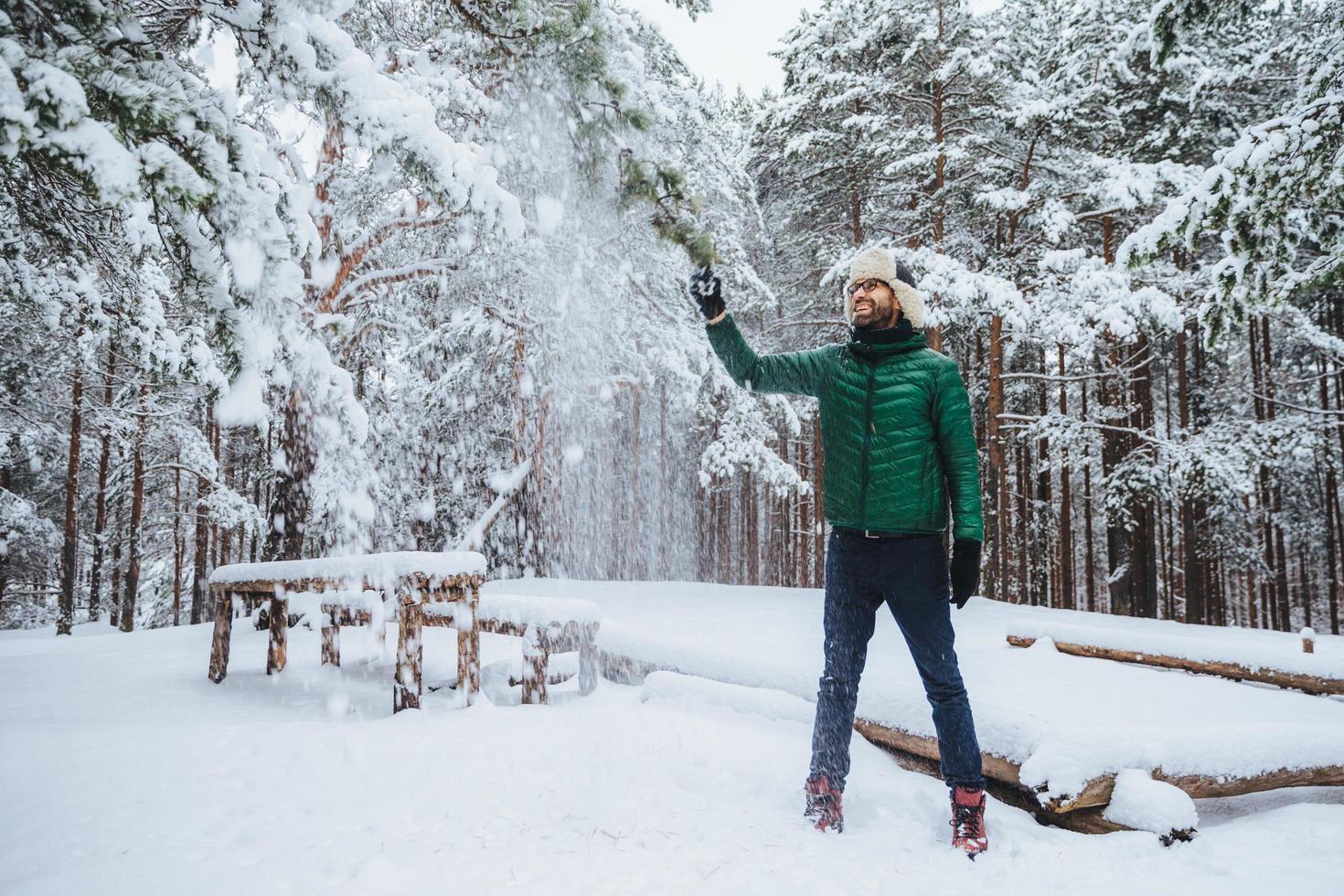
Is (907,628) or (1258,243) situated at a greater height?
(1258,243)

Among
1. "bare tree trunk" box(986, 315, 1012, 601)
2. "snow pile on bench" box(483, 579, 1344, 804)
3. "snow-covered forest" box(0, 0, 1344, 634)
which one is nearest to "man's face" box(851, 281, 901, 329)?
"snow-covered forest" box(0, 0, 1344, 634)

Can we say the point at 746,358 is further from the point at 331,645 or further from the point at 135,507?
the point at 135,507

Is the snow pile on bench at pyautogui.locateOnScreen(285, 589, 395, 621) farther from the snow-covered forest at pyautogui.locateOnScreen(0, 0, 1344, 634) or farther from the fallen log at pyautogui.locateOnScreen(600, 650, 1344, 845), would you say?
the fallen log at pyautogui.locateOnScreen(600, 650, 1344, 845)

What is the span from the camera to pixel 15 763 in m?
2.91

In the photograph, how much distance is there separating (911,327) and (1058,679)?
345 cm

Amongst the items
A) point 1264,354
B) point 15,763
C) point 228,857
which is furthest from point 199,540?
point 1264,354

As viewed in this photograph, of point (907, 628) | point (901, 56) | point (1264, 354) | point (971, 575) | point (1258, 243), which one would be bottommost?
point (907, 628)

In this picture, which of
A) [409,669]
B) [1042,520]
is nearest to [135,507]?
[409,669]

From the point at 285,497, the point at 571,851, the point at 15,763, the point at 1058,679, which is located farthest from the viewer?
the point at 285,497

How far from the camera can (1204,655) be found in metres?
5.91

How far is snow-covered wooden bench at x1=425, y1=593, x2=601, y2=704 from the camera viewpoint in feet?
15.1

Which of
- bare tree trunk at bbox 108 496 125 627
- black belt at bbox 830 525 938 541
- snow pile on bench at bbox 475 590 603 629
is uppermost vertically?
black belt at bbox 830 525 938 541

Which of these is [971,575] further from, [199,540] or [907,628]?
[199,540]

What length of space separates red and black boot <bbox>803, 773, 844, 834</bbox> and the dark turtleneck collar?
1.74 m
